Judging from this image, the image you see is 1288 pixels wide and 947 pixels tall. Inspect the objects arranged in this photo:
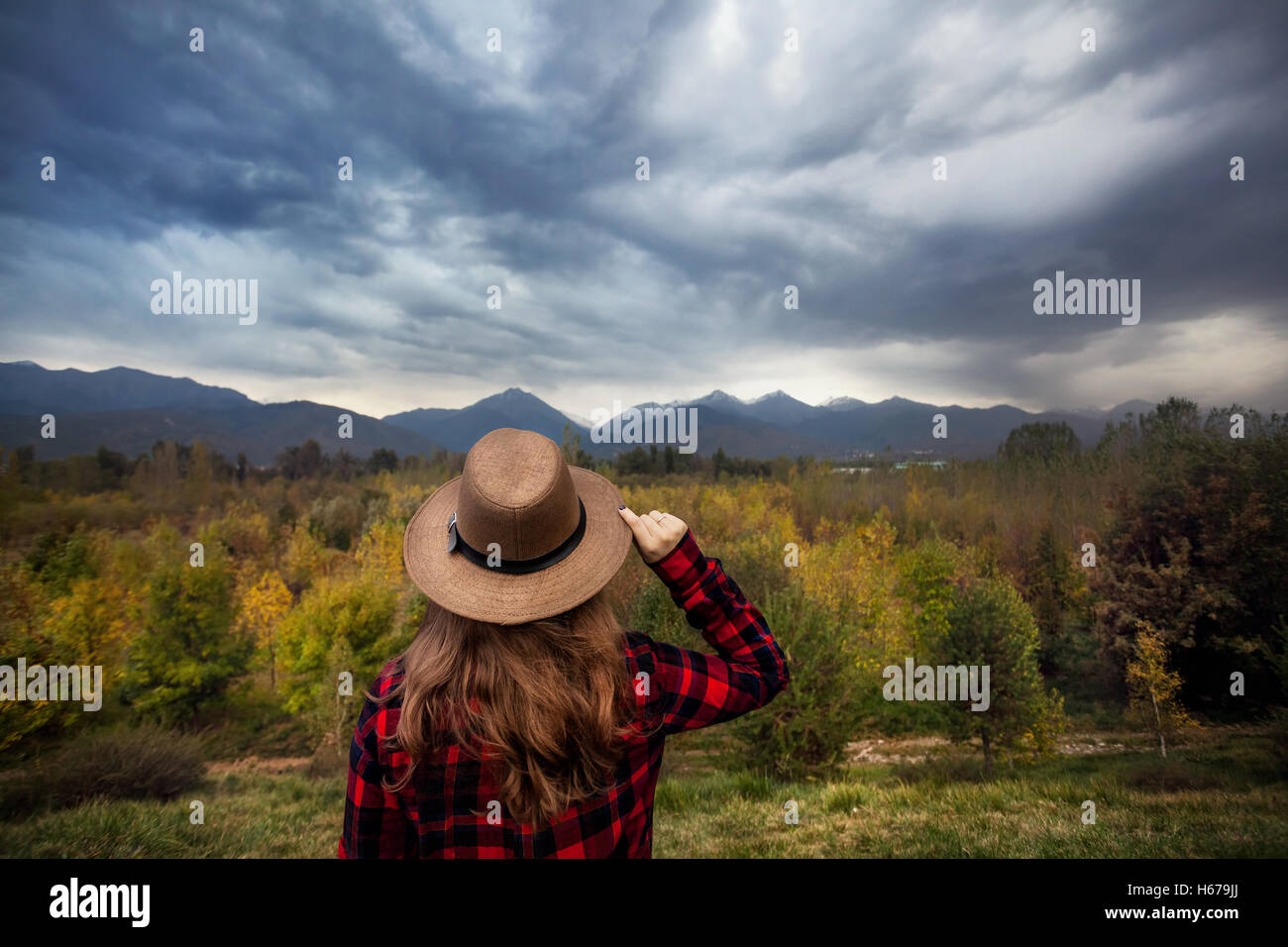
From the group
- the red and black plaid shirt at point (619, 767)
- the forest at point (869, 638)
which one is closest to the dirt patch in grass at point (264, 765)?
the forest at point (869, 638)

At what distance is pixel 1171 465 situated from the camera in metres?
13.5

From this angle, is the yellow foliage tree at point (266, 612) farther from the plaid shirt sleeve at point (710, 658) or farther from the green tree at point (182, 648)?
the plaid shirt sleeve at point (710, 658)

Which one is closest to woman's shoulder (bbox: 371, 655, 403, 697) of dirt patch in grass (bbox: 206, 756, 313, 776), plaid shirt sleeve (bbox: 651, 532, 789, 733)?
plaid shirt sleeve (bbox: 651, 532, 789, 733)

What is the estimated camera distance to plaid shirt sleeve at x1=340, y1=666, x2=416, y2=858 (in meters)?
1.46

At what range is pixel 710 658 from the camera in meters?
1.75

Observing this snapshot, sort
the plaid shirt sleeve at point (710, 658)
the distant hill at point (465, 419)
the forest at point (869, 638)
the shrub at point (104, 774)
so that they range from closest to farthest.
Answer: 1. the plaid shirt sleeve at point (710, 658)
2. the forest at point (869, 638)
3. the shrub at point (104, 774)
4. the distant hill at point (465, 419)

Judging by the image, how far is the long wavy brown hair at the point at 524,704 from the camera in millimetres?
1436

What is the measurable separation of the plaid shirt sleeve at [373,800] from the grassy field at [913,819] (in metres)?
7.27

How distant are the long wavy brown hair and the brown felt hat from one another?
99 millimetres

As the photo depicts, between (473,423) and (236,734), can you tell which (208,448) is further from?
(473,423)

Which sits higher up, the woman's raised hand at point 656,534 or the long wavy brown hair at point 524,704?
the woman's raised hand at point 656,534

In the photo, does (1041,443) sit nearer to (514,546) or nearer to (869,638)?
(869,638)
